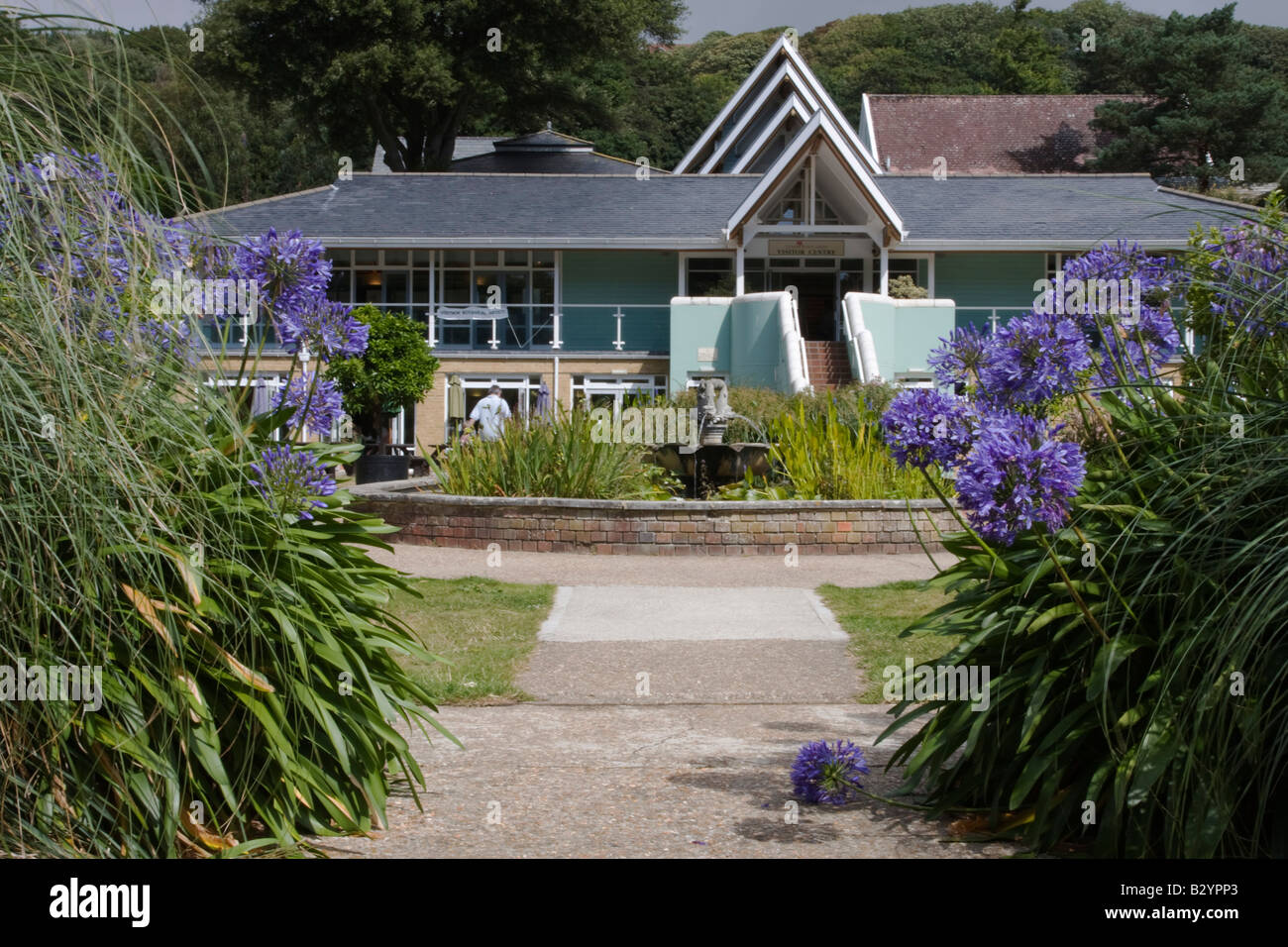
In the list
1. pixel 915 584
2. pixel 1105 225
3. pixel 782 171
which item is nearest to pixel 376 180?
pixel 782 171

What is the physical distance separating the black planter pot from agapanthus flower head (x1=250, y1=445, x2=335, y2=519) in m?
14.3

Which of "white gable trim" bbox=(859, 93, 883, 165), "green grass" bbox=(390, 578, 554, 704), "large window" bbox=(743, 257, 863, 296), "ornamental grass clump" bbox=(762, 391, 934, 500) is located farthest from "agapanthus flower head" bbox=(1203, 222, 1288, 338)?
"white gable trim" bbox=(859, 93, 883, 165)

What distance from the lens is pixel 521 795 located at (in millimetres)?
5008

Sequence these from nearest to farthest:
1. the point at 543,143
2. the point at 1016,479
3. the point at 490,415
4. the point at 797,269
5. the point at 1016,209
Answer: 1. the point at 1016,479
2. the point at 490,415
3. the point at 1016,209
4. the point at 797,269
5. the point at 543,143

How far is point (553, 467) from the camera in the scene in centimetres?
1373

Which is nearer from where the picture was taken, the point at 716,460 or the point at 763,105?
the point at 716,460

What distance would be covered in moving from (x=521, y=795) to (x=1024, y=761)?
1807mm

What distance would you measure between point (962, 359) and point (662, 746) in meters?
2.24

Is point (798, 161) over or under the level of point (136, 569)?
over

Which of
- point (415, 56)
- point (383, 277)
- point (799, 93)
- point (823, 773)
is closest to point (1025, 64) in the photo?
point (799, 93)

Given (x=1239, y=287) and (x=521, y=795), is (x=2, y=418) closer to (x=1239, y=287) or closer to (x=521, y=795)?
→ (x=521, y=795)

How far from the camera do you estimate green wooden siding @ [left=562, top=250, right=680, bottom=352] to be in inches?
1265

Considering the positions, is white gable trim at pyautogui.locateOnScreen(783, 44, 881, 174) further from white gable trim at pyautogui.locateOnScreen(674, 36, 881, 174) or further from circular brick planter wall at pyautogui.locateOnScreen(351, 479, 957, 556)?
circular brick planter wall at pyautogui.locateOnScreen(351, 479, 957, 556)

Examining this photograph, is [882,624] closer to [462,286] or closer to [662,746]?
[662,746]
